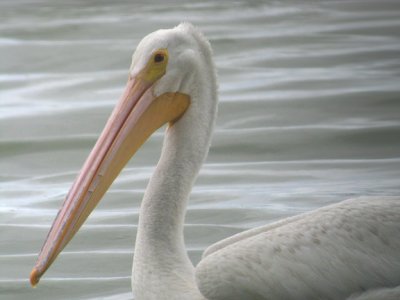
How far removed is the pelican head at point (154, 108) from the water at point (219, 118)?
1.19m

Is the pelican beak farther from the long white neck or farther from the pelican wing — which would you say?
the pelican wing

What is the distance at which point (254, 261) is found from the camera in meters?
5.05

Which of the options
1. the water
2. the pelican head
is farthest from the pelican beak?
the water

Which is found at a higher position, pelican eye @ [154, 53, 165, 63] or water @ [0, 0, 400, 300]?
pelican eye @ [154, 53, 165, 63]

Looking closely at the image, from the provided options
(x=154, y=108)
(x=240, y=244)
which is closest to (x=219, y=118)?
(x=154, y=108)

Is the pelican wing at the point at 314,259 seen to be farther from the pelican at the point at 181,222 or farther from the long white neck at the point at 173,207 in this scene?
the long white neck at the point at 173,207

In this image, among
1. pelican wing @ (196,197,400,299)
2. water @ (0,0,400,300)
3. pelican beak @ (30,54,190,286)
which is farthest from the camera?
water @ (0,0,400,300)

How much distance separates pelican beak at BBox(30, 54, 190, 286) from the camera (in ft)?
17.1

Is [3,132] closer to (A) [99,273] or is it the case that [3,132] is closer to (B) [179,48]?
(A) [99,273]

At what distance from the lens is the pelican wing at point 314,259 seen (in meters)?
5.04

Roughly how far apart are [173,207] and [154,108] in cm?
40

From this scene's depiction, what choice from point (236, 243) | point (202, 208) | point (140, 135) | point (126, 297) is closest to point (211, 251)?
point (236, 243)

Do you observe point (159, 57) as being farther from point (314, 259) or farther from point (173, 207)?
point (314, 259)

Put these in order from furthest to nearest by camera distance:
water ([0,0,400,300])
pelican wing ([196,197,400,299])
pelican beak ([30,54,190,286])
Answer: water ([0,0,400,300]), pelican beak ([30,54,190,286]), pelican wing ([196,197,400,299])
